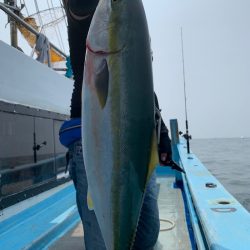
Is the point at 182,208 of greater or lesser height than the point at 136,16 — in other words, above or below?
below

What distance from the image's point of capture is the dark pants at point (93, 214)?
166cm

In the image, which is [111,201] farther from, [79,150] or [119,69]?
[79,150]

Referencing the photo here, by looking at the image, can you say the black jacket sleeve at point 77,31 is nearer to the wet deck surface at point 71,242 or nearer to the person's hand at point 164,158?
the person's hand at point 164,158

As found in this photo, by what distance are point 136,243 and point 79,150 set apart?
1.85ft

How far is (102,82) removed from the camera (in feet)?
3.60

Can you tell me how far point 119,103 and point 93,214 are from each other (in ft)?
2.36

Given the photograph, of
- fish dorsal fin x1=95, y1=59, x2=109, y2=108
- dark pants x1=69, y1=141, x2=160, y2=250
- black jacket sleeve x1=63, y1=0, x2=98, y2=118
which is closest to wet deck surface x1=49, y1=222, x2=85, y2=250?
dark pants x1=69, y1=141, x2=160, y2=250

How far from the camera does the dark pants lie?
5.45 ft

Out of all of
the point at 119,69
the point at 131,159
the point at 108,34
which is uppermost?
the point at 108,34

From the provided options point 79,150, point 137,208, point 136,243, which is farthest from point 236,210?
point 137,208

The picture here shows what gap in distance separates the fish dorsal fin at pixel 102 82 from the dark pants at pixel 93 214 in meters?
0.65

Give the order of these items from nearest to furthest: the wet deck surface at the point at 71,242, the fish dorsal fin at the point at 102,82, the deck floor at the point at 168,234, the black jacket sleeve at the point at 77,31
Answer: the fish dorsal fin at the point at 102,82
the black jacket sleeve at the point at 77,31
the deck floor at the point at 168,234
the wet deck surface at the point at 71,242

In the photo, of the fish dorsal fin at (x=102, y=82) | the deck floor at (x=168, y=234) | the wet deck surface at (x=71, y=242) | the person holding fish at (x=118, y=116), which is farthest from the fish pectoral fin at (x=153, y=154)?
the wet deck surface at (x=71, y=242)

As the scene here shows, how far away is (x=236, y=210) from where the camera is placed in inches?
102
